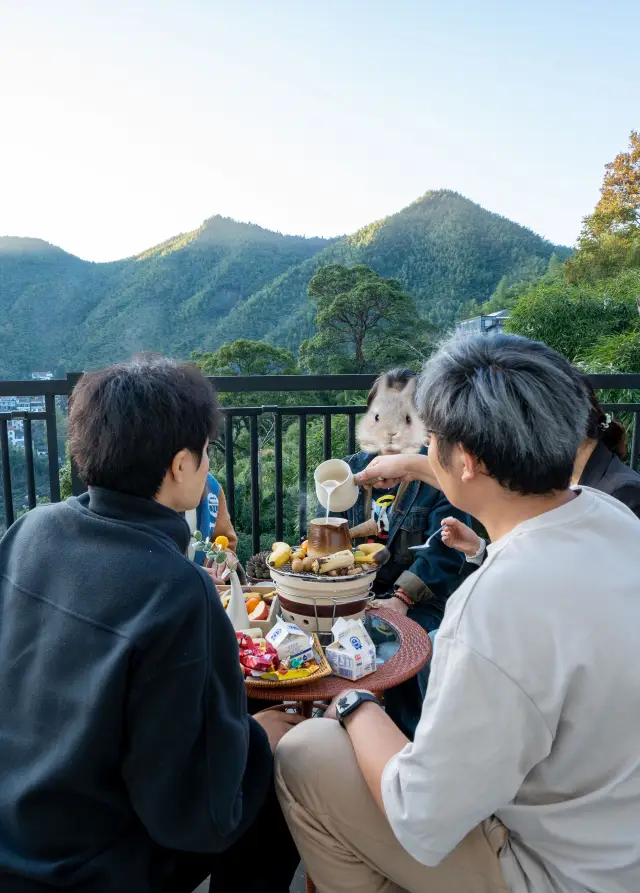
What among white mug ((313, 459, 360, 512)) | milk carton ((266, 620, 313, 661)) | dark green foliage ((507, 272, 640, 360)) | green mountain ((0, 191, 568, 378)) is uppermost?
green mountain ((0, 191, 568, 378))

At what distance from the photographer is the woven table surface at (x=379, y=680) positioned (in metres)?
1.28

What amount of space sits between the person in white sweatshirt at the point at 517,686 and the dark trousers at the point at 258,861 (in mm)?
207

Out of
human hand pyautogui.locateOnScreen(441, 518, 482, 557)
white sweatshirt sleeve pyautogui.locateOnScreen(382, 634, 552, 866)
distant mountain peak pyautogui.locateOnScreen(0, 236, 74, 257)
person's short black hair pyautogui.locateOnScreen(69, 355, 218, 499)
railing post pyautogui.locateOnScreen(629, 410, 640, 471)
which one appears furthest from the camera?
distant mountain peak pyautogui.locateOnScreen(0, 236, 74, 257)

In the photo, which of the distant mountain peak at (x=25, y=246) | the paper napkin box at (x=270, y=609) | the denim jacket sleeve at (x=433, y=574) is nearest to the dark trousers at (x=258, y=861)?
the paper napkin box at (x=270, y=609)

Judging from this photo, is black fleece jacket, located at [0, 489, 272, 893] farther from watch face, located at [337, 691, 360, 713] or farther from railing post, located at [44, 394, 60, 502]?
railing post, located at [44, 394, 60, 502]

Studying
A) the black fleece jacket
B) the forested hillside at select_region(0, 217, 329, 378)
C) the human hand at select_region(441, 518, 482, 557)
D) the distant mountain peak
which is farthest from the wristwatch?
the distant mountain peak

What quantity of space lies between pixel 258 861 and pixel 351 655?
0.45m

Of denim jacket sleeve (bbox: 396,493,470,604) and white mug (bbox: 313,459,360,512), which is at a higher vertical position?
white mug (bbox: 313,459,360,512)

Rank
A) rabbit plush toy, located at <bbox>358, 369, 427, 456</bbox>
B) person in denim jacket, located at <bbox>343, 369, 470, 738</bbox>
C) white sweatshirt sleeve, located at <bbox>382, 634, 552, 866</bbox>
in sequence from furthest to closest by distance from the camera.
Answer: rabbit plush toy, located at <bbox>358, 369, 427, 456</bbox> < person in denim jacket, located at <bbox>343, 369, 470, 738</bbox> < white sweatshirt sleeve, located at <bbox>382, 634, 552, 866</bbox>

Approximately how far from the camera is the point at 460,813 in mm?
788

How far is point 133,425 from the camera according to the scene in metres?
1.01

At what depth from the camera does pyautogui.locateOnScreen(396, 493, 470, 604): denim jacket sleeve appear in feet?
6.64

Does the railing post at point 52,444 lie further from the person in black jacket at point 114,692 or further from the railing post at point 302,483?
the person in black jacket at point 114,692

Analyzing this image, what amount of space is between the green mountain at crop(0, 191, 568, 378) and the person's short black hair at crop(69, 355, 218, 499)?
79.5 feet
